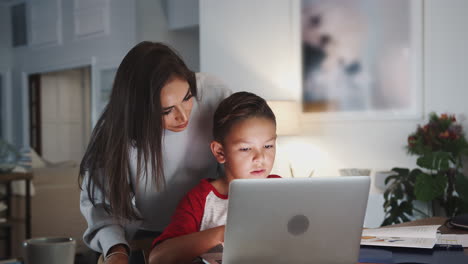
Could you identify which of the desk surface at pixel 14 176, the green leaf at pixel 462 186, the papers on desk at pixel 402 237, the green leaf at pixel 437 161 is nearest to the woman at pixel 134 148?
the papers on desk at pixel 402 237

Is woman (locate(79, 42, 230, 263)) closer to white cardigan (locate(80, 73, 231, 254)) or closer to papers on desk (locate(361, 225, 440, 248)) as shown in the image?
white cardigan (locate(80, 73, 231, 254))

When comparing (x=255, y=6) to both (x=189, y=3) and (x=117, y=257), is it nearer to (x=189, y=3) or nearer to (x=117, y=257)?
(x=189, y=3)

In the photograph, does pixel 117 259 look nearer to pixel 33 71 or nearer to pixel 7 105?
pixel 33 71

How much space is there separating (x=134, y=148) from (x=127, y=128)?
0.12 metres

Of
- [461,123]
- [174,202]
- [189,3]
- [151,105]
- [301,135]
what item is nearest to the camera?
[151,105]

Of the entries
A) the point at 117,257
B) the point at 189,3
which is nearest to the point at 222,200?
the point at 117,257

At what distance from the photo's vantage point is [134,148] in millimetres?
1526

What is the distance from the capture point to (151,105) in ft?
4.64

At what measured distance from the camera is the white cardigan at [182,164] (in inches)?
63.6

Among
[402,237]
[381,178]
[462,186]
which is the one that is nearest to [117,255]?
[402,237]

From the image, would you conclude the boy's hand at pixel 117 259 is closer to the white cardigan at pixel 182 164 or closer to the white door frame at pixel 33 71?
the white cardigan at pixel 182 164

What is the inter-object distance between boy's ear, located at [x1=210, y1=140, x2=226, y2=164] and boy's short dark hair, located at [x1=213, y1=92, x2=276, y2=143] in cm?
1

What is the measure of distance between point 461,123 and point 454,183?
0.49 m

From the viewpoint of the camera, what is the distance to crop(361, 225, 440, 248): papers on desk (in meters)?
1.27
